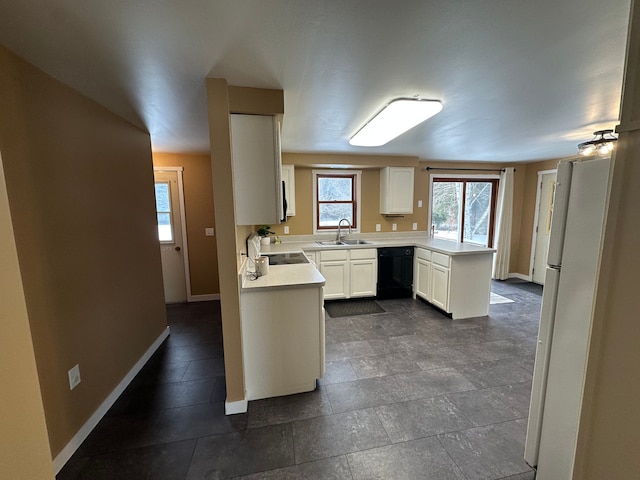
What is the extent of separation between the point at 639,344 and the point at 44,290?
2418mm

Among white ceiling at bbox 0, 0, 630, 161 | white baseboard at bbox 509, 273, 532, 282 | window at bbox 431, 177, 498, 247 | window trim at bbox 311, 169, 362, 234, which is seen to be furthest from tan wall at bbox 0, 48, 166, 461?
white baseboard at bbox 509, 273, 532, 282

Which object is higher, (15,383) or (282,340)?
(15,383)

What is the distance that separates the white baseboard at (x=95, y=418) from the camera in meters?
1.51

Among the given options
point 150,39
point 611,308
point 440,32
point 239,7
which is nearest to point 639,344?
point 611,308

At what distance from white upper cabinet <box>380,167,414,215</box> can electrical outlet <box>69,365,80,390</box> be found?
407 centimetres

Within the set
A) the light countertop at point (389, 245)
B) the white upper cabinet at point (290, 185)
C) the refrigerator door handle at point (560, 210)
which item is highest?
the white upper cabinet at point (290, 185)

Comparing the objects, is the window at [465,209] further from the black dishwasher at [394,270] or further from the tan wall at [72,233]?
the tan wall at [72,233]

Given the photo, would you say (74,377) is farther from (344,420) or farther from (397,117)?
(397,117)

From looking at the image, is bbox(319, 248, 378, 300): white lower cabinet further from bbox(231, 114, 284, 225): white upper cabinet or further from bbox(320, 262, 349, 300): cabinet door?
bbox(231, 114, 284, 225): white upper cabinet

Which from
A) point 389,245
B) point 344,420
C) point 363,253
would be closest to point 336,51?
point 344,420

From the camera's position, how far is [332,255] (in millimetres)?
3885

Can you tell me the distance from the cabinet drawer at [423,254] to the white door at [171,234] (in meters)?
3.63

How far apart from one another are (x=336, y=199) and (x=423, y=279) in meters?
1.91

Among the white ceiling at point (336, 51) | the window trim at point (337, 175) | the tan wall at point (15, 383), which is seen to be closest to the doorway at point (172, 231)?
the white ceiling at point (336, 51)
